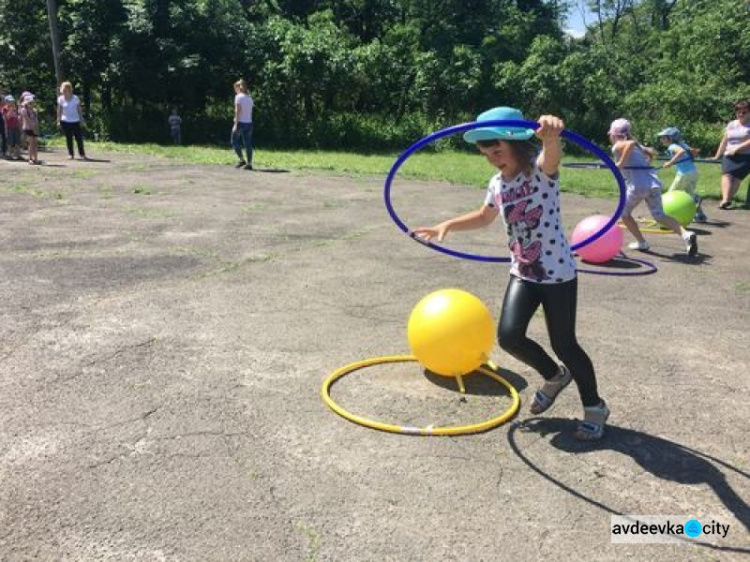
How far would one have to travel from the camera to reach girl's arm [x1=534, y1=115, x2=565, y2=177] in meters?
3.79

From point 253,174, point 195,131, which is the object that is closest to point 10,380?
point 253,174

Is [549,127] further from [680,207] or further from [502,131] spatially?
[680,207]

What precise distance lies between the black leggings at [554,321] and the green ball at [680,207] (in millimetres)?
7793

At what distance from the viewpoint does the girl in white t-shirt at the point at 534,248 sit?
409 centimetres

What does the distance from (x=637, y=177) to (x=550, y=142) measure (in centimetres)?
651

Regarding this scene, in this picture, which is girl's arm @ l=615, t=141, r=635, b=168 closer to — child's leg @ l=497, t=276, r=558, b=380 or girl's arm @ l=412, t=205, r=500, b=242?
girl's arm @ l=412, t=205, r=500, b=242

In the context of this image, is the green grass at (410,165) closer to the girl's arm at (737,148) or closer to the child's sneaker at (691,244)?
the girl's arm at (737,148)

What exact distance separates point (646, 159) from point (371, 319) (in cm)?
536

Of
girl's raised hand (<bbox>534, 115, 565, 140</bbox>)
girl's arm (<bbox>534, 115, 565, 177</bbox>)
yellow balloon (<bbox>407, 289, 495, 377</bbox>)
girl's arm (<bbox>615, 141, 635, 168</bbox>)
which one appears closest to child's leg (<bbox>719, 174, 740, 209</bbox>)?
girl's arm (<bbox>615, 141, 635, 168</bbox>)

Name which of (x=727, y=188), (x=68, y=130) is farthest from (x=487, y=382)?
(x=68, y=130)

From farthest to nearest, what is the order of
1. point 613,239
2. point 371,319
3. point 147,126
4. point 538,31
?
point 538,31 → point 147,126 → point 613,239 → point 371,319

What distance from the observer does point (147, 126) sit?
28.4 m

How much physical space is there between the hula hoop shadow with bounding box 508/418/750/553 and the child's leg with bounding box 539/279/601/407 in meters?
0.27

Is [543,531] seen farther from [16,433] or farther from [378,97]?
[378,97]
